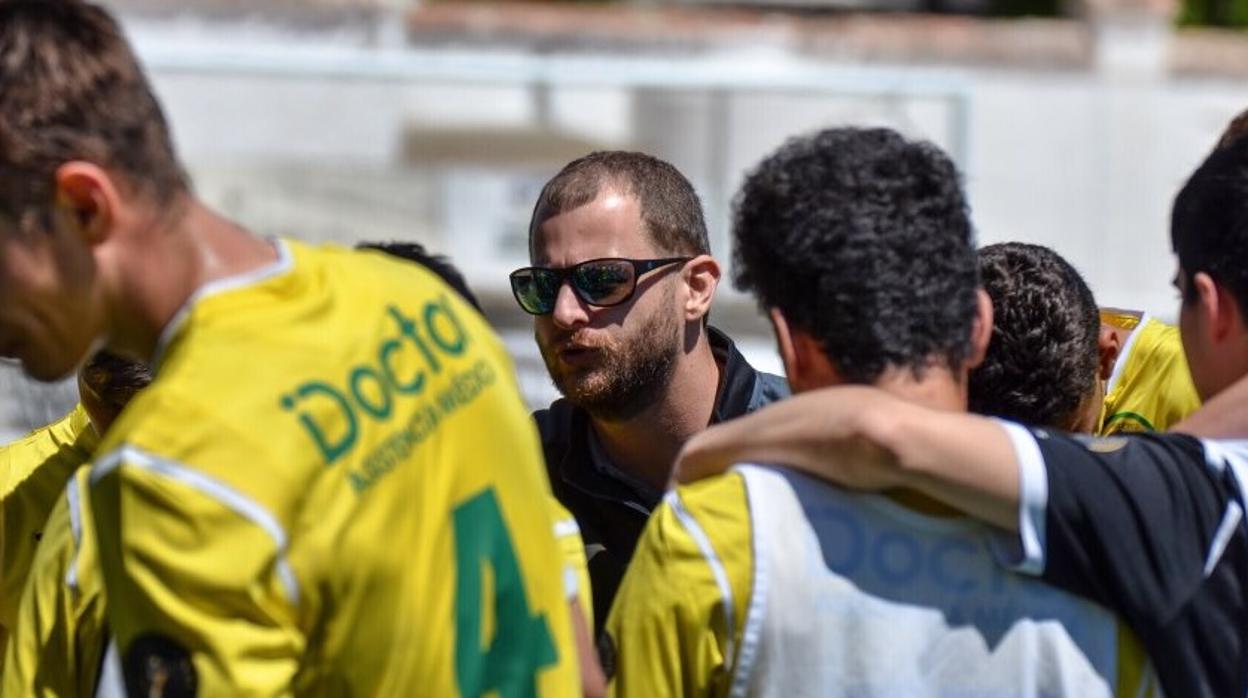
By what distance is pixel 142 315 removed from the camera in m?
2.16

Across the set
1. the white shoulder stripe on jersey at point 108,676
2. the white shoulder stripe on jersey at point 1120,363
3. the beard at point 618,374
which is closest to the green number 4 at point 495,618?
the white shoulder stripe on jersey at point 108,676

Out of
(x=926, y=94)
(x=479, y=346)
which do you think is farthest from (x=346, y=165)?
(x=479, y=346)

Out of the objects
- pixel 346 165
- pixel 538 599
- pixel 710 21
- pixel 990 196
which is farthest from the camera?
pixel 710 21

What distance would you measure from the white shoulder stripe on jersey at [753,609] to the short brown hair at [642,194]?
61.1 inches

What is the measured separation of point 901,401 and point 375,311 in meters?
0.65

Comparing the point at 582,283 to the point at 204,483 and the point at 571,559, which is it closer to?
the point at 571,559

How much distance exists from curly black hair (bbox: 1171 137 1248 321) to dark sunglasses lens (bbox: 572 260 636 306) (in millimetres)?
1391

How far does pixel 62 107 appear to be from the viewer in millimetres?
2092

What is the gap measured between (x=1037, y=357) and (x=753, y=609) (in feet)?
2.93

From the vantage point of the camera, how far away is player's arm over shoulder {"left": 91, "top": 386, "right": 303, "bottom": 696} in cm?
200

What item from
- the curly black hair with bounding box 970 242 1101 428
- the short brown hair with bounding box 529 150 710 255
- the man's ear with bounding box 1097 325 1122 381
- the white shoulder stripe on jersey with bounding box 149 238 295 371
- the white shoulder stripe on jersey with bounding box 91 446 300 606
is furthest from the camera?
the short brown hair with bounding box 529 150 710 255

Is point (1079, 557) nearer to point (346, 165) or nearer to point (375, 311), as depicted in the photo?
point (375, 311)

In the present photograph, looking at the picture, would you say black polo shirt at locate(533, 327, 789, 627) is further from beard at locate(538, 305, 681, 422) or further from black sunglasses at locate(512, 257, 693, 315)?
black sunglasses at locate(512, 257, 693, 315)

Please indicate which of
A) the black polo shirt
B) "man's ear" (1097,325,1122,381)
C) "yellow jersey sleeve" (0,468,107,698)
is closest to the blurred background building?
the black polo shirt
